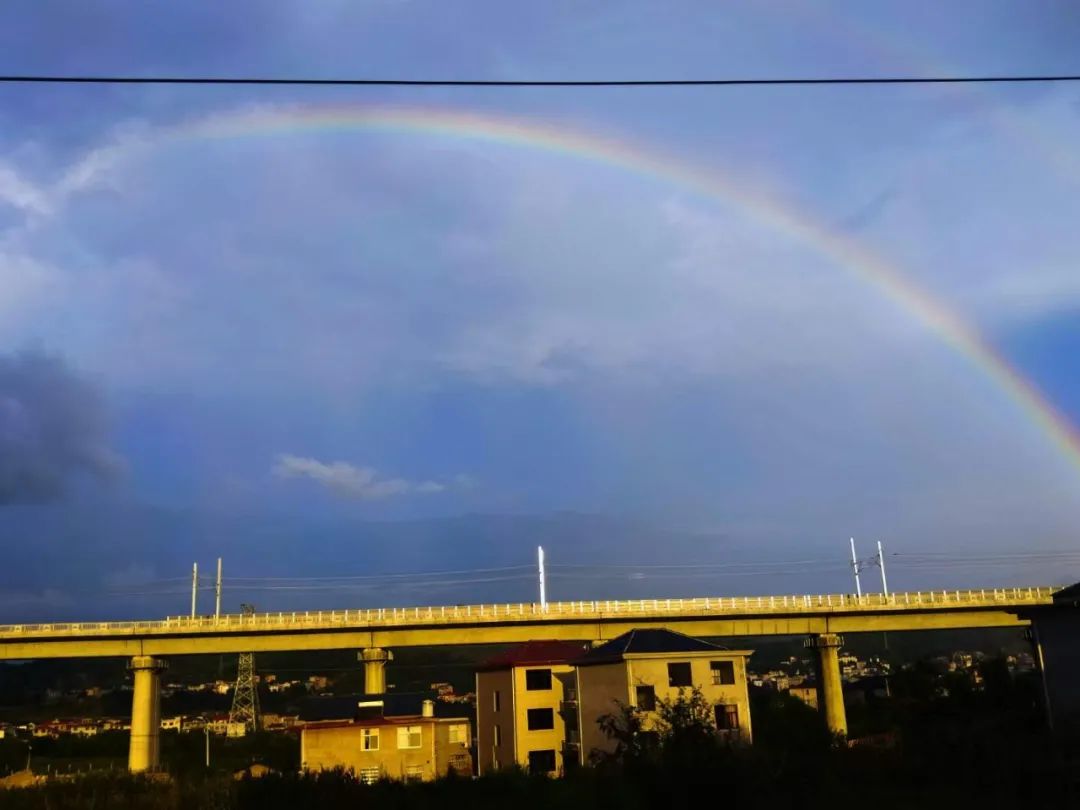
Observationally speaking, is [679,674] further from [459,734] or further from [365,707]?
[365,707]

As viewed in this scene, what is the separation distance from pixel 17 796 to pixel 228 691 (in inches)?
5739

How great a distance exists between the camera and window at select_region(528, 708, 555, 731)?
52.8m

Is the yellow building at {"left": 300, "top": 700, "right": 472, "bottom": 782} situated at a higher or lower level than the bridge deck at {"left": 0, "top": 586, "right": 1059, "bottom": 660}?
lower

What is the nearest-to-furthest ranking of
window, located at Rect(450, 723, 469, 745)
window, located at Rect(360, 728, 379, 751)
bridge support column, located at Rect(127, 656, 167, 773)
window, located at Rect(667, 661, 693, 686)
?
window, located at Rect(667, 661, 693, 686) → window, located at Rect(360, 728, 379, 751) → window, located at Rect(450, 723, 469, 745) → bridge support column, located at Rect(127, 656, 167, 773)

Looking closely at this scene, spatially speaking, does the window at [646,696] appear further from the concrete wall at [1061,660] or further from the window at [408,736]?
the concrete wall at [1061,660]

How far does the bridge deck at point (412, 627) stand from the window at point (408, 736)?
52.8 feet

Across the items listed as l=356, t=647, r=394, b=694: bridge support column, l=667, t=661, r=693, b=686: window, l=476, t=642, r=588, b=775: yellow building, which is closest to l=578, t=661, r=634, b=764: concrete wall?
l=667, t=661, r=693, b=686: window

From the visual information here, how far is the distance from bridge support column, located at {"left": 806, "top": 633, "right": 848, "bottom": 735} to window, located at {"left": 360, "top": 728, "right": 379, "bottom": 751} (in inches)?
1237

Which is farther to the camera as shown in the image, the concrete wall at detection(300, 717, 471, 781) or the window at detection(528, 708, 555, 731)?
the window at detection(528, 708, 555, 731)

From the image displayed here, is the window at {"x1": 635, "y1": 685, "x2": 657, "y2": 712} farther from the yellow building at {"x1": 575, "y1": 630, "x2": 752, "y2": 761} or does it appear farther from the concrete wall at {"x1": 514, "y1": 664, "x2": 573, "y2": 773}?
the concrete wall at {"x1": 514, "y1": 664, "x2": 573, "y2": 773}

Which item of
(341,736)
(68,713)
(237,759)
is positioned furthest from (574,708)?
(68,713)

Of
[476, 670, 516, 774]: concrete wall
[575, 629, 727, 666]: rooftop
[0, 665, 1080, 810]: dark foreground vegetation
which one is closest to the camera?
[0, 665, 1080, 810]: dark foreground vegetation

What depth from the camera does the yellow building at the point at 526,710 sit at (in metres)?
51.9

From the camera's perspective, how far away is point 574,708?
48.0 metres
